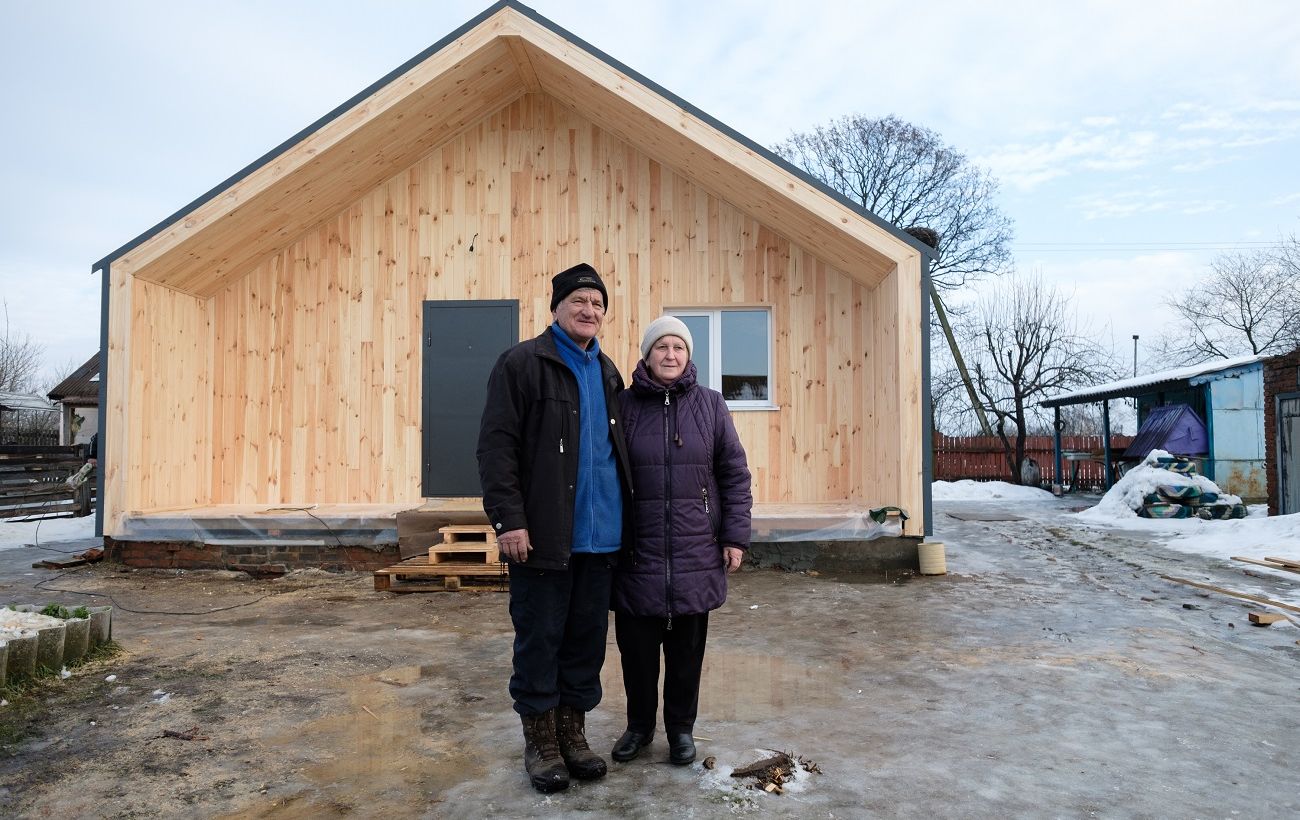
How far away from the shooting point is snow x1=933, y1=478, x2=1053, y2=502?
1869 cm

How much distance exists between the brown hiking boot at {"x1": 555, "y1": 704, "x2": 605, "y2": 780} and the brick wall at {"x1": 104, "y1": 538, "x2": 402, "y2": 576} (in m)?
5.01

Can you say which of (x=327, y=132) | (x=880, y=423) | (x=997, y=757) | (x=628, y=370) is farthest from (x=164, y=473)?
(x=997, y=757)

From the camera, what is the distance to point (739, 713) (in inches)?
144

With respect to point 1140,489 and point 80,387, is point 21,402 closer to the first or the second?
point 80,387

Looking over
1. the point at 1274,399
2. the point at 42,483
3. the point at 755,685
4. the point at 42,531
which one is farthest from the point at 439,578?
the point at 1274,399

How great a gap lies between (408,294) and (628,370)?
2476 millimetres

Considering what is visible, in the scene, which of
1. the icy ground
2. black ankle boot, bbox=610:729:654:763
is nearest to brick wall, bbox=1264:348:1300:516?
the icy ground

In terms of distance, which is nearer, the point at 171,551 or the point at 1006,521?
the point at 171,551

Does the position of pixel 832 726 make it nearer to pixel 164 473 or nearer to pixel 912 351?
pixel 912 351

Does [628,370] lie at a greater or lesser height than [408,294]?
lesser

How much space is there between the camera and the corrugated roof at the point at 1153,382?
1528 centimetres

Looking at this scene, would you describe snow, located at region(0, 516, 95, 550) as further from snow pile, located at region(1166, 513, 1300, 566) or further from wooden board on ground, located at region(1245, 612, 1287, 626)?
snow pile, located at region(1166, 513, 1300, 566)

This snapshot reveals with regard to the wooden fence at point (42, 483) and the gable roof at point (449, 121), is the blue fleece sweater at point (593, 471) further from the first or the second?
the wooden fence at point (42, 483)

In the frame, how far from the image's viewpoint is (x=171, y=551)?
7586mm
